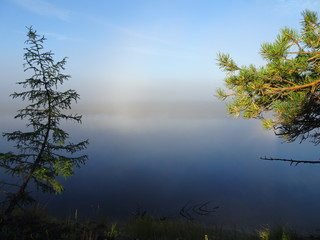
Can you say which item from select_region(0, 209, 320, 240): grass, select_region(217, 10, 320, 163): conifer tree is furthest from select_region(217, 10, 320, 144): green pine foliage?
select_region(0, 209, 320, 240): grass

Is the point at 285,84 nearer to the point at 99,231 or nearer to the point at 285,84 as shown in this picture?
the point at 285,84

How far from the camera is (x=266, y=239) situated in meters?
5.73

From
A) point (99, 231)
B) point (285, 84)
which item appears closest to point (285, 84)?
point (285, 84)

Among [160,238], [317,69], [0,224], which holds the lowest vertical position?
[160,238]

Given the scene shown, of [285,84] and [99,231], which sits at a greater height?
[285,84]

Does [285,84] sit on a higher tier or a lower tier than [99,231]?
higher

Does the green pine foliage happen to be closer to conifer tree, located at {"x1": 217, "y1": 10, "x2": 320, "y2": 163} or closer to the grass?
conifer tree, located at {"x1": 217, "y1": 10, "x2": 320, "y2": 163}

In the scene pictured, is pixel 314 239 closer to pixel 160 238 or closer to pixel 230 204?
pixel 160 238

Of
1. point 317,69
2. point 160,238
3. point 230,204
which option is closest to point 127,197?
point 230,204

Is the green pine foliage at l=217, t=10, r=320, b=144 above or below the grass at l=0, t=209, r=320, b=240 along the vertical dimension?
above

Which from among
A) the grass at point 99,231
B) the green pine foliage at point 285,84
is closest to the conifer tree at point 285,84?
the green pine foliage at point 285,84

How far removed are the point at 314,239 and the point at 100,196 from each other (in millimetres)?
15985

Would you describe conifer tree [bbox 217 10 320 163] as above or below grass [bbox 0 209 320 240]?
above

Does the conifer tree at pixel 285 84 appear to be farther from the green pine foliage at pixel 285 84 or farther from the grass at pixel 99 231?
the grass at pixel 99 231
